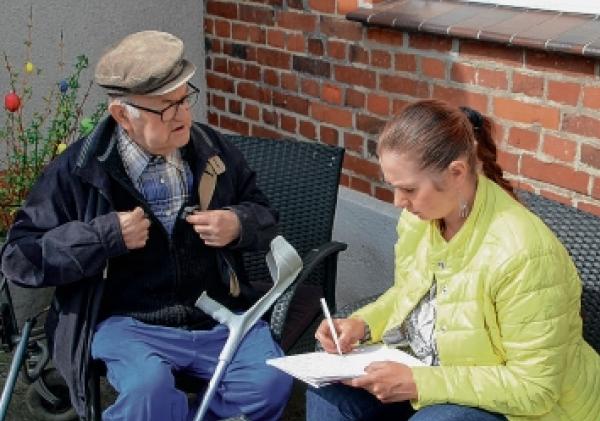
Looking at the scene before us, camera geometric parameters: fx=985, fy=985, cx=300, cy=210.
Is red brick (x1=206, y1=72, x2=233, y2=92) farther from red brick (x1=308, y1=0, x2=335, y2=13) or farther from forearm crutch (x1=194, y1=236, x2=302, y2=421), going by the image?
forearm crutch (x1=194, y1=236, x2=302, y2=421)

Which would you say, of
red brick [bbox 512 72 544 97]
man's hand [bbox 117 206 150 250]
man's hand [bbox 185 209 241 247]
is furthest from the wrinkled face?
red brick [bbox 512 72 544 97]

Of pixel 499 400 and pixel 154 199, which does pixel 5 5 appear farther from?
pixel 499 400

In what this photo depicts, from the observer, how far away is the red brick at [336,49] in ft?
13.9

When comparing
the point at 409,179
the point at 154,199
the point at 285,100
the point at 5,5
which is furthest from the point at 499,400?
the point at 5,5

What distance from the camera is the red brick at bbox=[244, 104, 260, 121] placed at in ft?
16.0

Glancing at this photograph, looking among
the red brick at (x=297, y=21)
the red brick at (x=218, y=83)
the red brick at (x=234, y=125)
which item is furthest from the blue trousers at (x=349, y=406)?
the red brick at (x=218, y=83)

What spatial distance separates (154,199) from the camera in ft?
9.88

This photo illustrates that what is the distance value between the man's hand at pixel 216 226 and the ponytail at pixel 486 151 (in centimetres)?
81

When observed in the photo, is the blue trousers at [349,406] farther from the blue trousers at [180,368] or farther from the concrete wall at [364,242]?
Result: the concrete wall at [364,242]

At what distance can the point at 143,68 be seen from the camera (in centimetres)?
284

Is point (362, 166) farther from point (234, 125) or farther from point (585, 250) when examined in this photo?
point (585, 250)

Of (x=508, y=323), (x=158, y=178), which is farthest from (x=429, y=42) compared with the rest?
(x=508, y=323)

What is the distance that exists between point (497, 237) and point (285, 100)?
93.9 inches

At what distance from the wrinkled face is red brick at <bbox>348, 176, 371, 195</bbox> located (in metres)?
1.84
